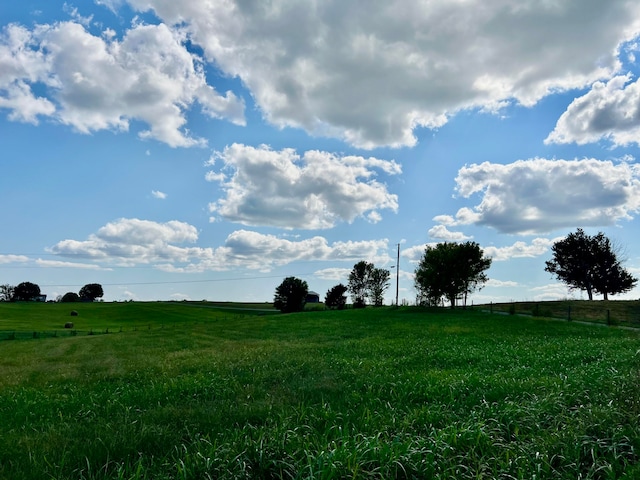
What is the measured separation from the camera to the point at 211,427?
6730 millimetres

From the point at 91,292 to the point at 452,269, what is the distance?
117 meters

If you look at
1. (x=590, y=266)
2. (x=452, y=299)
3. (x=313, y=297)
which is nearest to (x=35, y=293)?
(x=313, y=297)

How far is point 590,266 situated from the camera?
6756 centimetres

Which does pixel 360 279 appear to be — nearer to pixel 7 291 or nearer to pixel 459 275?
pixel 459 275

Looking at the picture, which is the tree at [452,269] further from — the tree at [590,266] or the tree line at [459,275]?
the tree at [590,266]

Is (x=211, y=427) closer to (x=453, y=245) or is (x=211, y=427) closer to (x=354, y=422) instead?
(x=354, y=422)

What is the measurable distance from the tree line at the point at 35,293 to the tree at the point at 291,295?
241 feet

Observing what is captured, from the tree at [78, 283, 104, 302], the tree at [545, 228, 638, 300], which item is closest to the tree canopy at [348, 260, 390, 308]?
the tree at [545, 228, 638, 300]

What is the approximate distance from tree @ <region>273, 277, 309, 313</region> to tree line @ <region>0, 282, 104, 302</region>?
73488mm

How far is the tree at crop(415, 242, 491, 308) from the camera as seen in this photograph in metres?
52.2

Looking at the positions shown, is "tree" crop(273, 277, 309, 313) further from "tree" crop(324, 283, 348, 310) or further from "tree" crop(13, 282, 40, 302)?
"tree" crop(13, 282, 40, 302)

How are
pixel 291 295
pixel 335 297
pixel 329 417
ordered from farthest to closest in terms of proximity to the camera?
pixel 335 297 → pixel 291 295 → pixel 329 417

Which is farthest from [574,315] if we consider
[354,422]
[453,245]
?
[354,422]

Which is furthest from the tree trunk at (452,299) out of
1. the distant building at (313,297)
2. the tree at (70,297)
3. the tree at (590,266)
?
the tree at (70,297)
